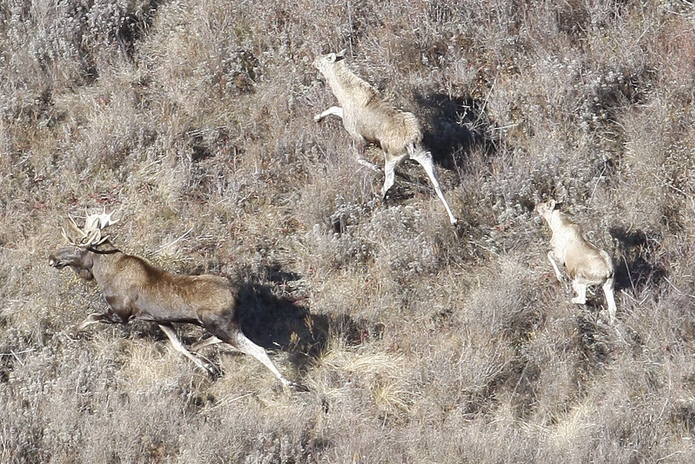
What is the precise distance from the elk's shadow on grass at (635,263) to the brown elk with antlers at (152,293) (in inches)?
141

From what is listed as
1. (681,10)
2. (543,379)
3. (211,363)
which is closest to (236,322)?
(211,363)

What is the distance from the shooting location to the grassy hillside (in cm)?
1111

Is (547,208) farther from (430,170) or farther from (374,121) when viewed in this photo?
(374,121)

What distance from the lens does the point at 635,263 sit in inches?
497

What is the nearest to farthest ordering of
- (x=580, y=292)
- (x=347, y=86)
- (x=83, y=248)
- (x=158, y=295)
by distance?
(x=158, y=295), (x=83, y=248), (x=580, y=292), (x=347, y=86)

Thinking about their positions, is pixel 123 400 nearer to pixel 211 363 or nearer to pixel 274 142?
pixel 211 363

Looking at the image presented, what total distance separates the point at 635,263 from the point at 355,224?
2956 mm

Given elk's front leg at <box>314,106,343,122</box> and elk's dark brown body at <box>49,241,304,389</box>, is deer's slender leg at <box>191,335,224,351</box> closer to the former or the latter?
elk's dark brown body at <box>49,241,304,389</box>

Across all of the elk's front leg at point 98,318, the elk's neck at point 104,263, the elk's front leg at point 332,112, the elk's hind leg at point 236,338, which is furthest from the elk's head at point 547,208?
the elk's front leg at point 98,318

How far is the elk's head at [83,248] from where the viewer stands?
11.8 m

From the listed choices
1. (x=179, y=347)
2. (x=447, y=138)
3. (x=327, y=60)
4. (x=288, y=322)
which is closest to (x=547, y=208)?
(x=447, y=138)

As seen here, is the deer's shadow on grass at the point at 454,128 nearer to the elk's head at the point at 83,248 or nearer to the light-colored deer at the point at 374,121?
the light-colored deer at the point at 374,121

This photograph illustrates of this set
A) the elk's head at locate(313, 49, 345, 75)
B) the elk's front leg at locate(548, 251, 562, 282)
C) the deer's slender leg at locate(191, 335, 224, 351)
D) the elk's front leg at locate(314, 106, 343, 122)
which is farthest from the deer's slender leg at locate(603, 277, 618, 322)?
the elk's head at locate(313, 49, 345, 75)

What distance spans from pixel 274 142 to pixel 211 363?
9.72 feet
